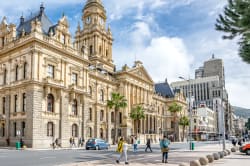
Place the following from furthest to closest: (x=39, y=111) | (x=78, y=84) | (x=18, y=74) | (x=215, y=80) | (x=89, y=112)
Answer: (x=215, y=80) < (x=89, y=112) < (x=78, y=84) < (x=18, y=74) < (x=39, y=111)

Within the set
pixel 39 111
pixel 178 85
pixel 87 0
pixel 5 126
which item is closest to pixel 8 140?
pixel 5 126

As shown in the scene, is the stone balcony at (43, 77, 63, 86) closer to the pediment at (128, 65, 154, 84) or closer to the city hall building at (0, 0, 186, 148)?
the city hall building at (0, 0, 186, 148)

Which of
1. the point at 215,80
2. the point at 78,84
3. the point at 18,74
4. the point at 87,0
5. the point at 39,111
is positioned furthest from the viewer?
the point at 215,80

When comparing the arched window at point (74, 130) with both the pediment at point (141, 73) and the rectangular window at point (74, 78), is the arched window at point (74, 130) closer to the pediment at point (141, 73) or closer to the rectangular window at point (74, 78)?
the rectangular window at point (74, 78)

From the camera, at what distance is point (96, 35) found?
251 ft

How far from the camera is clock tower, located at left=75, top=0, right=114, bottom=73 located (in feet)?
252

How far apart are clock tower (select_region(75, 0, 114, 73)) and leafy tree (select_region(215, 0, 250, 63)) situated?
6033 centimetres

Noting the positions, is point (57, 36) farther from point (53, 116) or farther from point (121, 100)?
point (121, 100)

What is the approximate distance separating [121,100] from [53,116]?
61.8ft

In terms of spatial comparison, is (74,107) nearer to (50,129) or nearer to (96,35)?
(50,129)

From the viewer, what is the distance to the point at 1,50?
5144 centimetres

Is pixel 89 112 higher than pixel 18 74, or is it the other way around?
pixel 18 74

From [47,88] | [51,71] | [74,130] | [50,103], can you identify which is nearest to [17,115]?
[50,103]

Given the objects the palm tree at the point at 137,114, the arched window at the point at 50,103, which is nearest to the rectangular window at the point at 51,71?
the arched window at the point at 50,103
